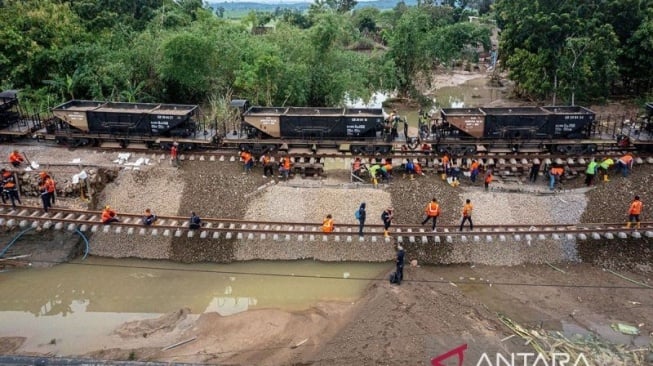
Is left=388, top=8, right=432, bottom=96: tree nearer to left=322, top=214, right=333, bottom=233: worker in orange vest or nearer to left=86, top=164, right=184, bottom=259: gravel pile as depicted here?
left=86, top=164, right=184, bottom=259: gravel pile

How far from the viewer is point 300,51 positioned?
32594 millimetres

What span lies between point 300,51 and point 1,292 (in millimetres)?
21661

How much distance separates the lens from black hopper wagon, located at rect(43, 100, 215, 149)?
22341mm

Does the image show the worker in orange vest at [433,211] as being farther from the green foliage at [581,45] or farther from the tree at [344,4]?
the tree at [344,4]

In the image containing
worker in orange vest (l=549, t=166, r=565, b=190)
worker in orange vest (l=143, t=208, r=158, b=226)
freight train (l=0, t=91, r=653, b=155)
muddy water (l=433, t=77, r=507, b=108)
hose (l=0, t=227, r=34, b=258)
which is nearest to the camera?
worker in orange vest (l=143, t=208, r=158, b=226)

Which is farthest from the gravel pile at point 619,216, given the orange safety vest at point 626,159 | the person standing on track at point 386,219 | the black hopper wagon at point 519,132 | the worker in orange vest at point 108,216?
the worker in orange vest at point 108,216

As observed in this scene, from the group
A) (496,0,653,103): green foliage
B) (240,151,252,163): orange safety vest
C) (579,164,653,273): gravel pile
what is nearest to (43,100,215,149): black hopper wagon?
(240,151,252,163): orange safety vest

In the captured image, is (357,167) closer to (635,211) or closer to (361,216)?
(361,216)

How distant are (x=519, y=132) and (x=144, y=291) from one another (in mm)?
16339

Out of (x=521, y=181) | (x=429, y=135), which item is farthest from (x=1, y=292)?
(x=521, y=181)

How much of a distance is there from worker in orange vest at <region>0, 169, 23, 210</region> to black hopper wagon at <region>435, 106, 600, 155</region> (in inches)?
664

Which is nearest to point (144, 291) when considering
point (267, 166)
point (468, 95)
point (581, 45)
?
point (267, 166)

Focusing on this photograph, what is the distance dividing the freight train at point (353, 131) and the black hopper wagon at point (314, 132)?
0.04m

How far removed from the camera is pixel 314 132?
872 inches
